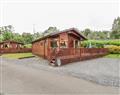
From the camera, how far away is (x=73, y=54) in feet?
69.9

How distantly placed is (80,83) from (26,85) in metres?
2.65

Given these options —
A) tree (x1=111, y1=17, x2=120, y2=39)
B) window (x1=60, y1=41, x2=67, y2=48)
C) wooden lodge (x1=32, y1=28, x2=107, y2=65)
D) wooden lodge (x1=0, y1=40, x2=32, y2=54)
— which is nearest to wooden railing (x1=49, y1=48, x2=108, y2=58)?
wooden lodge (x1=32, y1=28, x2=107, y2=65)

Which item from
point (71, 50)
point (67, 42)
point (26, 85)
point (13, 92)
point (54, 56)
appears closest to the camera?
point (13, 92)

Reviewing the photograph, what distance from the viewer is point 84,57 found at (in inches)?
892

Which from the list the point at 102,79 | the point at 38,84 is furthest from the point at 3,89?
the point at 102,79

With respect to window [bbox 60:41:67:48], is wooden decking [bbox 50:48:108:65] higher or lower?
lower

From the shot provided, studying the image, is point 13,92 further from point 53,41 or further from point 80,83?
point 53,41

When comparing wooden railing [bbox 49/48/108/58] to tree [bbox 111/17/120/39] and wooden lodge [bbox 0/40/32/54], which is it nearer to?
wooden lodge [bbox 0/40/32/54]

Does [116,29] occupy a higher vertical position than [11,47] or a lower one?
higher

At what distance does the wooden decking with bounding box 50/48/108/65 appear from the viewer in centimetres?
1964

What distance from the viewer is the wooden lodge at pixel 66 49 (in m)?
19.7

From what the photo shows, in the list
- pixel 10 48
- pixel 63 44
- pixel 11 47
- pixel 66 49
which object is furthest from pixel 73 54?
pixel 11 47

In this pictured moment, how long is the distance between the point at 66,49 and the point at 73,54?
1058mm

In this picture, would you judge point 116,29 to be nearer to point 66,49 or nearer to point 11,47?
point 11,47
